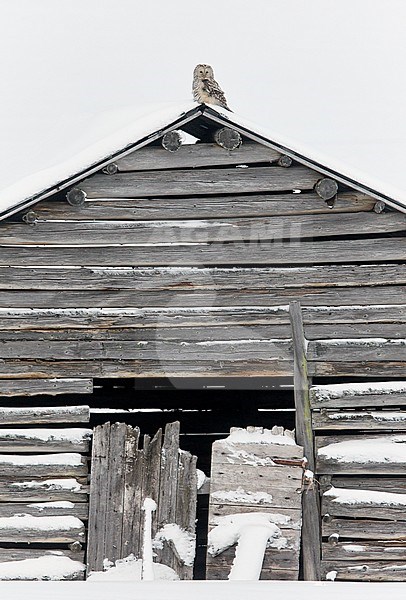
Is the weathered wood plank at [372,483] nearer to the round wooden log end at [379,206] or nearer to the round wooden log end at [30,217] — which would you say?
the round wooden log end at [379,206]

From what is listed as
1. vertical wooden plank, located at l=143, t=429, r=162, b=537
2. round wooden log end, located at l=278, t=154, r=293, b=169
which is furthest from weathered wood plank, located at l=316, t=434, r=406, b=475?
round wooden log end, located at l=278, t=154, r=293, b=169

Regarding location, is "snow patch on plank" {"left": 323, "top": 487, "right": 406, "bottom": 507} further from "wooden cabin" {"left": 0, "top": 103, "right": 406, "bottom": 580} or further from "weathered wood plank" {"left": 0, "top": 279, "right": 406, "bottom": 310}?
"weathered wood plank" {"left": 0, "top": 279, "right": 406, "bottom": 310}

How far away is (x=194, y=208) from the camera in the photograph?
27.6 ft

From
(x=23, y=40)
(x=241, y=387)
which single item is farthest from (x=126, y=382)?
(x=23, y=40)

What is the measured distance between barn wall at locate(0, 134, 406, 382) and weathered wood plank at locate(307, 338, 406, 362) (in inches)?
1.1

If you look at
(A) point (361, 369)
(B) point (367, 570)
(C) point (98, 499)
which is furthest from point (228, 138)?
(B) point (367, 570)

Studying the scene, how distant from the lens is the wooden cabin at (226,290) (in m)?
8.19

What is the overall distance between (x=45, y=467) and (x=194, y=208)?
2.78m

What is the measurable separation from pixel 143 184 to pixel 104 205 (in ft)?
A: 1.37

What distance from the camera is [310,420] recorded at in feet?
27.1

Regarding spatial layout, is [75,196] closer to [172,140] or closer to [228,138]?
[172,140]

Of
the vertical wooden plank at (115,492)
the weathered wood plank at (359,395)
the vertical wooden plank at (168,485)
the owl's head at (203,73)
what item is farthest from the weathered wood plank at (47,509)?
the owl's head at (203,73)

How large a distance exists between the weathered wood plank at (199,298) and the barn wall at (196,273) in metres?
0.01

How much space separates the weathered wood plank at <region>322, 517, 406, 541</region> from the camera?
26.7ft
